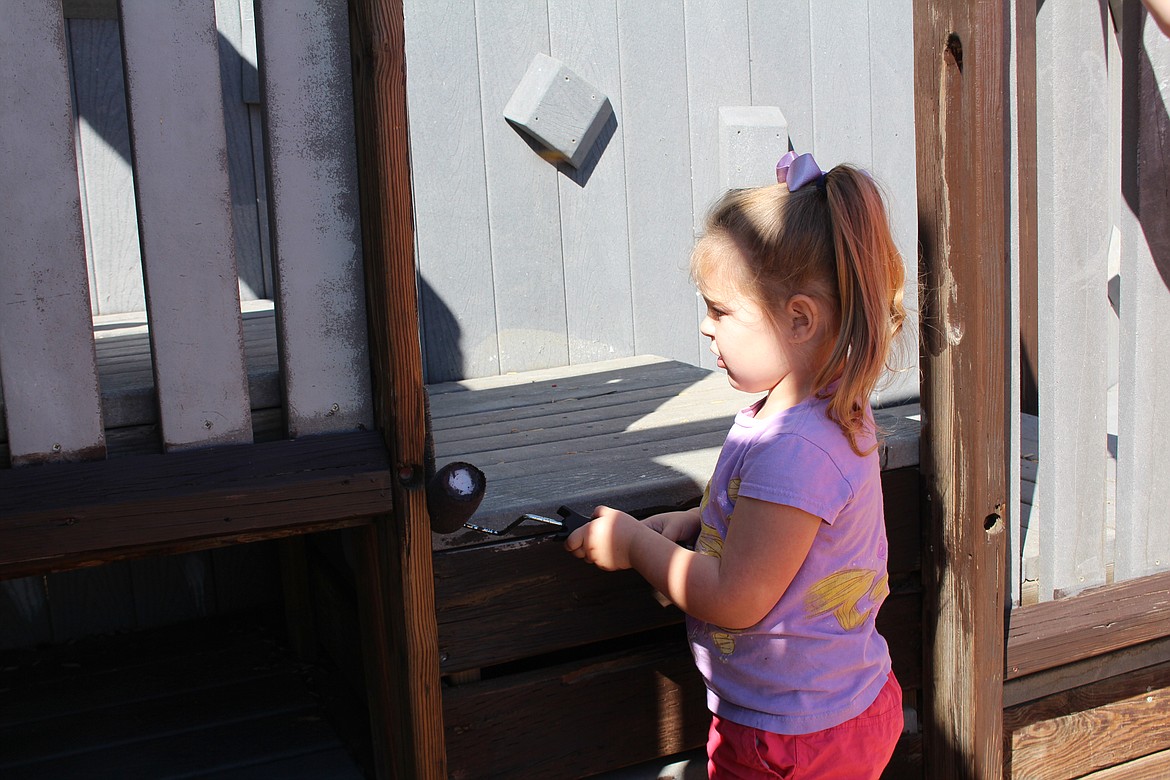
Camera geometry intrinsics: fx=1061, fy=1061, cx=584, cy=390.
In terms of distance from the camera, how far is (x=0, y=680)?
106 inches

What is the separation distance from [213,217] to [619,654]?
3.44 ft

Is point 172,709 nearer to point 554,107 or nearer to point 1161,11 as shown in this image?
point 554,107

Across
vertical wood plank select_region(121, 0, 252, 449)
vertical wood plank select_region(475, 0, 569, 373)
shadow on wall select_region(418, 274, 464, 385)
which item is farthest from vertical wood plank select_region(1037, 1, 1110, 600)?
shadow on wall select_region(418, 274, 464, 385)

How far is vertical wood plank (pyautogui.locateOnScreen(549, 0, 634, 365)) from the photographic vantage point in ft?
11.4

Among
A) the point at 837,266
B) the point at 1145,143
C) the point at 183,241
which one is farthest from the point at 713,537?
the point at 1145,143

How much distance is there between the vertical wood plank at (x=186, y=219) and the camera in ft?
4.79

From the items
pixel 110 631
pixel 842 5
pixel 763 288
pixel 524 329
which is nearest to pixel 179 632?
pixel 110 631

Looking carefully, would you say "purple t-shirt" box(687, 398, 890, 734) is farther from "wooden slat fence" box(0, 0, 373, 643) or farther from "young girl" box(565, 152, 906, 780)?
"wooden slat fence" box(0, 0, 373, 643)

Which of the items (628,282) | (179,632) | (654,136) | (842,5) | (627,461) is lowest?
(179,632)

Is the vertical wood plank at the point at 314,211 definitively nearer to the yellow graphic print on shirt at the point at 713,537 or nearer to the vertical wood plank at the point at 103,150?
the yellow graphic print on shirt at the point at 713,537

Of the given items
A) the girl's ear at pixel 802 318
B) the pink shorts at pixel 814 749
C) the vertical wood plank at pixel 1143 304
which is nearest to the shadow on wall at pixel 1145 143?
the vertical wood plank at pixel 1143 304

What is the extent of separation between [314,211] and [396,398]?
30 centimetres

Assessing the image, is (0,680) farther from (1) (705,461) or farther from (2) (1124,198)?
(2) (1124,198)

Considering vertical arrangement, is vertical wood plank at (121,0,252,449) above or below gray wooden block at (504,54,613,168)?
below
